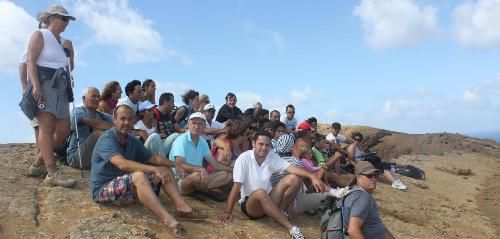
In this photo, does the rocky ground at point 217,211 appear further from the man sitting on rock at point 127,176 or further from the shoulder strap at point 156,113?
the shoulder strap at point 156,113

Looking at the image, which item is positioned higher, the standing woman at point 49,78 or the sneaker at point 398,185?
the standing woman at point 49,78

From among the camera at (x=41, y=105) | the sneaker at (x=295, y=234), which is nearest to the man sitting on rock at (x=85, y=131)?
the camera at (x=41, y=105)

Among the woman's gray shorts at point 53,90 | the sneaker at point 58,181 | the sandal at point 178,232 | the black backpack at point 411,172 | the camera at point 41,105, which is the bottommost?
the sandal at point 178,232

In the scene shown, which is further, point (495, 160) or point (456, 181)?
point (495, 160)

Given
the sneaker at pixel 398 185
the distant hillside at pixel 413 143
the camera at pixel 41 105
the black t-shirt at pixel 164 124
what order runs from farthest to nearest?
1. the distant hillside at pixel 413 143
2. the sneaker at pixel 398 185
3. the black t-shirt at pixel 164 124
4. the camera at pixel 41 105

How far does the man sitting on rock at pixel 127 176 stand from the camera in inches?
214

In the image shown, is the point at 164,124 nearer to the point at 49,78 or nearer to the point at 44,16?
the point at 49,78

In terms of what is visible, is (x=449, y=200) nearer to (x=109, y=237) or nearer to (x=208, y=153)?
(x=208, y=153)

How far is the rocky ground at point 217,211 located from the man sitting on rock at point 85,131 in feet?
0.65

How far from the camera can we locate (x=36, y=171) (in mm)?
6801

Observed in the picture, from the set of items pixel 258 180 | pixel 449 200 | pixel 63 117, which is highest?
pixel 63 117

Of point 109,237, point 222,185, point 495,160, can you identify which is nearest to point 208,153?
point 222,185

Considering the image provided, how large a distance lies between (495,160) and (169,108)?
55.8 feet

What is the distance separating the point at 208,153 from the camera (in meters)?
7.09
